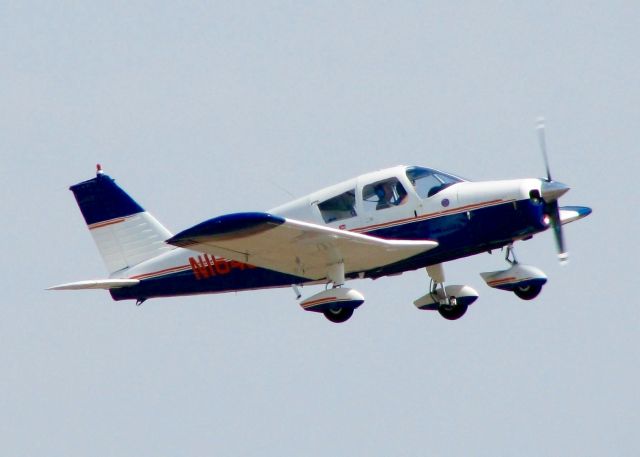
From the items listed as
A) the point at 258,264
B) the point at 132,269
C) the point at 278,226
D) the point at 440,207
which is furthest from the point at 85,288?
the point at 440,207

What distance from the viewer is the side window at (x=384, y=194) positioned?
2225 centimetres

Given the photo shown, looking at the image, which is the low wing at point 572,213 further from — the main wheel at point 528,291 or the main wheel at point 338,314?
the main wheel at point 338,314

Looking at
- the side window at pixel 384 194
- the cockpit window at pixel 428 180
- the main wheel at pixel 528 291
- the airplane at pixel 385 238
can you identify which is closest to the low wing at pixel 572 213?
the airplane at pixel 385 238

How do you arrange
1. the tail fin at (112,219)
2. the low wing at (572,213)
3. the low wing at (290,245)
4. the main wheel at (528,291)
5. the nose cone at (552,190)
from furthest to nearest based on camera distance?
the tail fin at (112,219) < the low wing at (572,213) < the main wheel at (528,291) < the nose cone at (552,190) < the low wing at (290,245)

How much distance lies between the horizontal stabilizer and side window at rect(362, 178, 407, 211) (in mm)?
4765

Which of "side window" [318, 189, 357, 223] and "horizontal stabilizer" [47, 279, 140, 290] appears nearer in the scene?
"side window" [318, 189, 357, 223]

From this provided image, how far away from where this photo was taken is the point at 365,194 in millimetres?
22422

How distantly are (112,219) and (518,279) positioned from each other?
7.72m

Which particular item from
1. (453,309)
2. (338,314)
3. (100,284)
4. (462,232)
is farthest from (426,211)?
(100,284)

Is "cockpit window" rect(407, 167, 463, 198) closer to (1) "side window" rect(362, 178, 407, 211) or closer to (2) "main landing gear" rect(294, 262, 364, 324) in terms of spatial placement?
(1) "side window" rect(362, 178, 407, 211)

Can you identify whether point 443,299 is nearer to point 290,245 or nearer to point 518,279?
point 518,279

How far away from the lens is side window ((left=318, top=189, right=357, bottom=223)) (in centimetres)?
2253

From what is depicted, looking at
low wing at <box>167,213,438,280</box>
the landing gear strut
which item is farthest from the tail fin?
the landing gear strut

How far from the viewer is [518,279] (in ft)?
74.1
